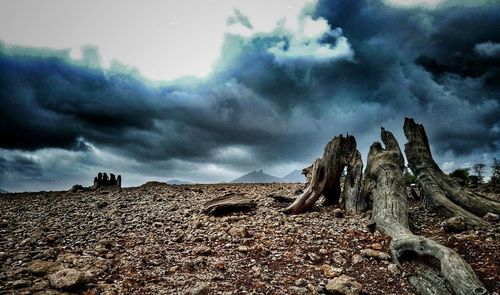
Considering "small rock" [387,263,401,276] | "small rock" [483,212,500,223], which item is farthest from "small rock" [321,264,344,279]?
"small rock" [483,212,500,223]

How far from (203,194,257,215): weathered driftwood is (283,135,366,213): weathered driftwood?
1.67 metres

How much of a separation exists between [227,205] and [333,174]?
16.0 feet

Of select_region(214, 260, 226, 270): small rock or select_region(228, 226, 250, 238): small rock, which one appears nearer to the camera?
select_region(214, 260, 226, 270): small rock

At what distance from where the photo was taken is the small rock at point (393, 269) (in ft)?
26.7

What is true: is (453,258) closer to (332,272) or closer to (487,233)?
(332,272)

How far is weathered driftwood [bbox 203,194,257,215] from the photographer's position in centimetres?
1334

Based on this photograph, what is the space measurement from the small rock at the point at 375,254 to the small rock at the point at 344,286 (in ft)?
5.67

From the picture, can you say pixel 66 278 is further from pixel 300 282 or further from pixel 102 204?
pixel 102 204

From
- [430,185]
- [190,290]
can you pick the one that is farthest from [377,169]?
[190,290]

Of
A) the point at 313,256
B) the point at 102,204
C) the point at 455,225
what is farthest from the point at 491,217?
the point at 102,204

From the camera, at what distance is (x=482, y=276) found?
741 centimetres

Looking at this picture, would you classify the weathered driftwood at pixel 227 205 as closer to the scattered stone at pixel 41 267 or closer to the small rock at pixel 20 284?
the scattered stone at pixel 41 267

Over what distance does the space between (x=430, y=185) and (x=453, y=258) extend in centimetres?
654

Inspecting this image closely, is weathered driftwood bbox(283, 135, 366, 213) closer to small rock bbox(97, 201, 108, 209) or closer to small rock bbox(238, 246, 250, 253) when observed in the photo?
small rock bbox(238, 246, 250, 253)
